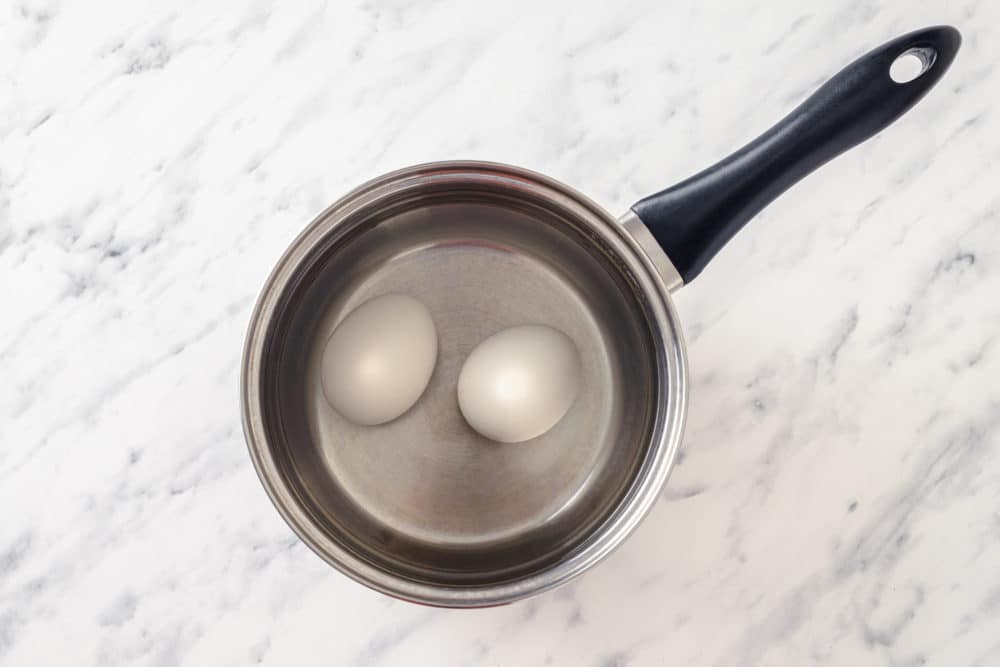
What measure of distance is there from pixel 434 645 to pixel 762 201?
0.56 metres

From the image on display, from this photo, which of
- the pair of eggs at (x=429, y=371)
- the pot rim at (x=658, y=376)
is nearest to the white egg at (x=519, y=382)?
the pair of eggs at (x=429, y=371)

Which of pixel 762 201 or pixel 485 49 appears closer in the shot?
pixel 762 201

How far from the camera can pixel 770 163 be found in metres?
0.68

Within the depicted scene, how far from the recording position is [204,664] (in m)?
0.85

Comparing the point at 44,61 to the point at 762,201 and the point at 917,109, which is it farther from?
the point at 917,109

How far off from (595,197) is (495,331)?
0.19 metres

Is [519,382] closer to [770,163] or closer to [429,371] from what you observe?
[429,371]

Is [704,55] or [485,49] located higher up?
[485,49]

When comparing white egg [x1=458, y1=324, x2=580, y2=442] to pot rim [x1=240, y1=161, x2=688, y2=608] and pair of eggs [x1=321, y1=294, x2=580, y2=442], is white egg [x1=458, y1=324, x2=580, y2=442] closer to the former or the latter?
pair of eggs [x1=321, y1=294, x2=580, y2=442]

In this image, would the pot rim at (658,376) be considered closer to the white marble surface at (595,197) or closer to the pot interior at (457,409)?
the pot interior at (457,409)

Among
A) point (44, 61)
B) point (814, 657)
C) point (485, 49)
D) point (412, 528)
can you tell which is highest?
point (44, 61)

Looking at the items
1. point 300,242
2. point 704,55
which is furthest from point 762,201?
point 300,242

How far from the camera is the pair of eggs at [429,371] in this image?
77 cm

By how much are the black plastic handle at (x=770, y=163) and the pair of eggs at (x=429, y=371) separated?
17 cm
